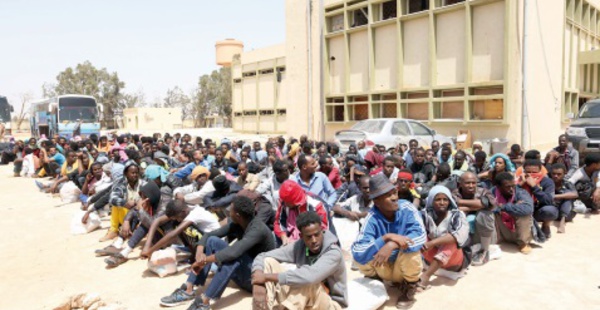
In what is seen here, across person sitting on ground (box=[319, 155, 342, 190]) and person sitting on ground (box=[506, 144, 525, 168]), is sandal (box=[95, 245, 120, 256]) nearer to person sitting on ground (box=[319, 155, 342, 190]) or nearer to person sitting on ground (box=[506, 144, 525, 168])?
person sitting on ground (box=[319, 155, 342, 190])

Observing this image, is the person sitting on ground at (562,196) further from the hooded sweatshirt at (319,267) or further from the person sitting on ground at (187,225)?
the person sitting on ground at (187,225)

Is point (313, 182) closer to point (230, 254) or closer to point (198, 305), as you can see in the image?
point (230, 254)

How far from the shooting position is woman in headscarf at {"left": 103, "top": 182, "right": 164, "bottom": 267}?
5078mm

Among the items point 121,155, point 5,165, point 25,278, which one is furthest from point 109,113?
point 25,278

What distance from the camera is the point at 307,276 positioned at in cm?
313

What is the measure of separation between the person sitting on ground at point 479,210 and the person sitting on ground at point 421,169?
2.16 m

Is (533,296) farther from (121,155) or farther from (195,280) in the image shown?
(121,155)

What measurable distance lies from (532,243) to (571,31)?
14124 mm

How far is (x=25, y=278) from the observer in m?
4.89

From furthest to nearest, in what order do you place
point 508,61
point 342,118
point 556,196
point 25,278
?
point 342,118, point 508,61, point 556,196, point 25,278

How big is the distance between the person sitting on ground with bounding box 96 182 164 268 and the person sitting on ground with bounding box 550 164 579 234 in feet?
16.2

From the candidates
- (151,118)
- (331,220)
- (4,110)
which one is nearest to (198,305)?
(331,220)

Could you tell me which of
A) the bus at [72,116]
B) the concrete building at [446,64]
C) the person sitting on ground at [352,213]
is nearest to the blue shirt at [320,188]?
the person sitting on ground at [352,213]

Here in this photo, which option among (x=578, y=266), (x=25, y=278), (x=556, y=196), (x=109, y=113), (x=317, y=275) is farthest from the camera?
(x=109, y=113)
